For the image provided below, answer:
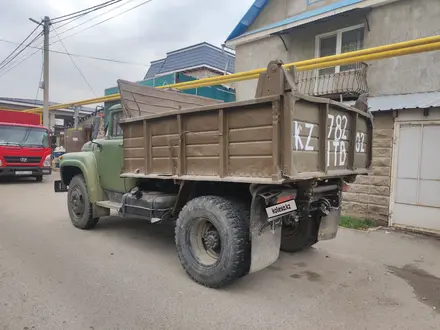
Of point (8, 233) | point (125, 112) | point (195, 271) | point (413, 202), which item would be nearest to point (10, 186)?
point (8, 233)

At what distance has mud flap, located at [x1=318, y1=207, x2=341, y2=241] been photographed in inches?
174

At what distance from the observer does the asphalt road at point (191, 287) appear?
2.99m

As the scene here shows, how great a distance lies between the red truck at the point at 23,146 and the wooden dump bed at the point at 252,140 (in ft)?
31.7

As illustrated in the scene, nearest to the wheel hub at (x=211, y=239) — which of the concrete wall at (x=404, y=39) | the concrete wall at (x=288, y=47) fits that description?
the concrete wall at (x=404, y=39)

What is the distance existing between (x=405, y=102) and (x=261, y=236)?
4992 millimetres

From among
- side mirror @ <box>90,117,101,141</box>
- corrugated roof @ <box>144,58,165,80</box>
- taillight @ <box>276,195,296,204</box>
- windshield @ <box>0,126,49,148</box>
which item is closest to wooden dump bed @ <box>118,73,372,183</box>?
taillight @ <box>276,195,296,204</box>

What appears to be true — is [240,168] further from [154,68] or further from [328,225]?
[154,68]

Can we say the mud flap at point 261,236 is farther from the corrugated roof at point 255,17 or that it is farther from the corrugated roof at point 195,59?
the corrugated roof at point 195,59

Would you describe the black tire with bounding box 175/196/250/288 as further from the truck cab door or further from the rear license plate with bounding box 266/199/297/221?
the truck cab door

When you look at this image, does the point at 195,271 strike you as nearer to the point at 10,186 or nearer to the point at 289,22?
the point at 289,22

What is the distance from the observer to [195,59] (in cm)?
1945

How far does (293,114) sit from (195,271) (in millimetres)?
2082

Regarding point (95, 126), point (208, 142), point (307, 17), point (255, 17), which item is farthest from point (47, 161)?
point (208, 142)

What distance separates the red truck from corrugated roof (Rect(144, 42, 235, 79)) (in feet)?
29.9
